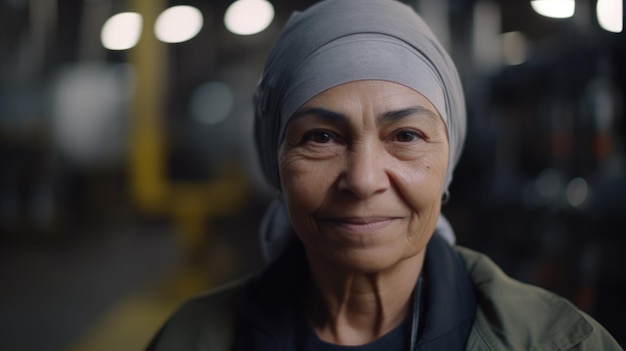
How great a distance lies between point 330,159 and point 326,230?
0.12 metres

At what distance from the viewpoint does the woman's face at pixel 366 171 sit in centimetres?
102

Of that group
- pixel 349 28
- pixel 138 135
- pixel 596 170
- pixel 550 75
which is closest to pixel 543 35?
pixel 550 75

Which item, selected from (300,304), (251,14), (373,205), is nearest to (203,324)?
(300,304)

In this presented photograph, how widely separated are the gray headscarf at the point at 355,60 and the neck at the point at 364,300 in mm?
187

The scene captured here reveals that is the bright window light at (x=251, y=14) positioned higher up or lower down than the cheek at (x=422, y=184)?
higher up

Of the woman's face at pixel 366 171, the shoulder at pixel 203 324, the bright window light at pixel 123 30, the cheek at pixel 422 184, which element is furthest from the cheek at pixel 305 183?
the bright window light at pixel 123 30

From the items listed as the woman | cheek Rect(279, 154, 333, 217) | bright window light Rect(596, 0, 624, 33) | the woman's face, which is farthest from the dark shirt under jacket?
bright window light Rect(596, 0, 624, 33)

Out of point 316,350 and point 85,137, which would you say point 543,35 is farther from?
point 85,137

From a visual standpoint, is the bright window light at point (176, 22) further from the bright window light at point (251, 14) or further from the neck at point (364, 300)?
the neck at point (364, 300)

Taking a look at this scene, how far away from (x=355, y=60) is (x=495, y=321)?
19.4 inches

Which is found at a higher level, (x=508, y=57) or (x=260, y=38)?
(x=260, y=38)

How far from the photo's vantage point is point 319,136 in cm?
107

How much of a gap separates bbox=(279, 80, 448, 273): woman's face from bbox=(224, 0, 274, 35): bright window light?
339 centimetres

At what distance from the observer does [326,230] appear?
1058 millimetres
